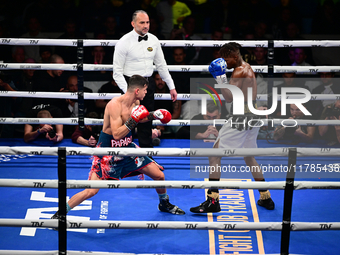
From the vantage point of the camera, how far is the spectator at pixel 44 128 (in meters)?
5.23

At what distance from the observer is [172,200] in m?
3.88

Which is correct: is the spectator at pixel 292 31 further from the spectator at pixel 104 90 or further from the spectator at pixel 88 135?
the spectator at pixel 88 135

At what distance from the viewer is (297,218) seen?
352cm

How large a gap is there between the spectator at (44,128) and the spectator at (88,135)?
0.22 metres

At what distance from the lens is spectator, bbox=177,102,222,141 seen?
548 cm

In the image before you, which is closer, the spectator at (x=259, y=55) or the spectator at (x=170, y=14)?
the spectator at (x=259, y=55)

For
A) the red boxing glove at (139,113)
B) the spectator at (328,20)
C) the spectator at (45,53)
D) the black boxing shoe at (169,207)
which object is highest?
the spectator at (328,20)

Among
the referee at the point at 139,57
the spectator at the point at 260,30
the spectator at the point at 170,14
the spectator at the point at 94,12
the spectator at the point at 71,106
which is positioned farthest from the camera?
the spectator at the point at 170,14

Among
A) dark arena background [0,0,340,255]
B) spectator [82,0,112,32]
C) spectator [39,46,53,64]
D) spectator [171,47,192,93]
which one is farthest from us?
spectator [82,0,112,32]

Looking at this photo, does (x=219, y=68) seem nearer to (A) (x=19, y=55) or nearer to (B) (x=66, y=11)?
(A) (x=19, y=55)

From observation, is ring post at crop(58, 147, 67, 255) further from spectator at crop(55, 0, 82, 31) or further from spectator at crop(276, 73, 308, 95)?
spectator at crop(55, 0, 82, 31)

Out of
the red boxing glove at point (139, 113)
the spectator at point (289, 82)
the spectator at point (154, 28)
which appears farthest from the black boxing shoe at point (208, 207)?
the spectator at point (154, 28)

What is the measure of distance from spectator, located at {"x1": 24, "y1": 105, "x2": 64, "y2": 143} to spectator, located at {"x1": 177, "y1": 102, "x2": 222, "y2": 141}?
1611 mm

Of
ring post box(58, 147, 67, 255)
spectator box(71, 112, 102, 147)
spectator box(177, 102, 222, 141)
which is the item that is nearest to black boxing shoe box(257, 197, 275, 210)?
spectator box(177, 102, 222, 141)
